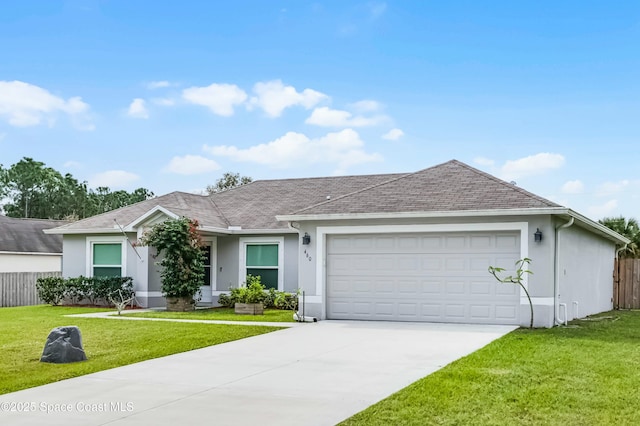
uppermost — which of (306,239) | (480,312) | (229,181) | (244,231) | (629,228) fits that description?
(229,181)

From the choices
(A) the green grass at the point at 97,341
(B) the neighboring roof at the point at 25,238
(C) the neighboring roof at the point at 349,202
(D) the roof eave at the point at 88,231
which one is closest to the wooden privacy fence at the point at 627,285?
(C) the neighboring roof at the point at 349,202

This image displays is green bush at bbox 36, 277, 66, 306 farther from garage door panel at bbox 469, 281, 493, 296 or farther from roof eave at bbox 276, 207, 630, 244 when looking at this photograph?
garage door panel at bbox 469, 281, 493, 296

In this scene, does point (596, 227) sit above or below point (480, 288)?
above

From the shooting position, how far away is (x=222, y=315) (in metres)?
18.3

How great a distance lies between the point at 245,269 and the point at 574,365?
13312mm

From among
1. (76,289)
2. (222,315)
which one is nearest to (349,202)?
(222,315)

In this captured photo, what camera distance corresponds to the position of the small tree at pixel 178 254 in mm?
19875

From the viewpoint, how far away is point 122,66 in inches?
854

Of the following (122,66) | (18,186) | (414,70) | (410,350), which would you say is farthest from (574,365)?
(18,186)

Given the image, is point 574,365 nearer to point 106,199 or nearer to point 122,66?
point 122,66

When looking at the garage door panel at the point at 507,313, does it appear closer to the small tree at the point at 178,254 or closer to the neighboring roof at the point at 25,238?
the small tree at the point at 178,254

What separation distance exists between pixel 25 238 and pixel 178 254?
1523cm

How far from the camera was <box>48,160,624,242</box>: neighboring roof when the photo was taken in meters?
15.6

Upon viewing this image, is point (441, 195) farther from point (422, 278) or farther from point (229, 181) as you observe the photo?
point (229, 181)
